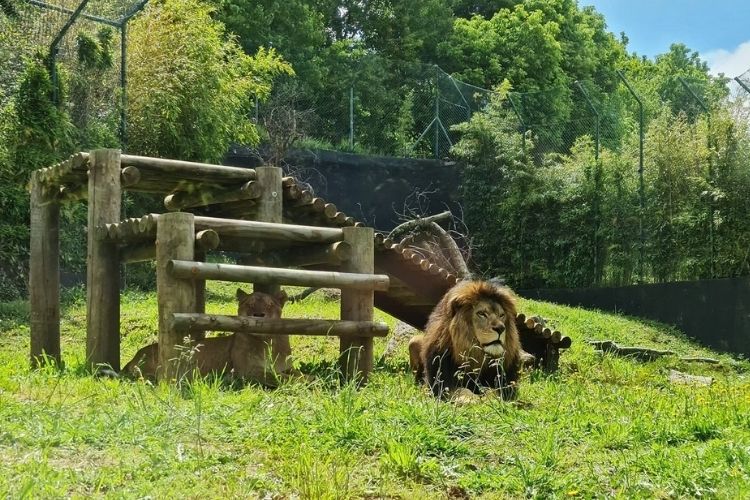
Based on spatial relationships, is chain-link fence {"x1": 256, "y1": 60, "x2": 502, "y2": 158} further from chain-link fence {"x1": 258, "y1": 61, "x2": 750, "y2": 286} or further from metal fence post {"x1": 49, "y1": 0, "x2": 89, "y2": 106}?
metal fence post {"x1": 49, "y1": 0, "x2": 89, "y2": 106}

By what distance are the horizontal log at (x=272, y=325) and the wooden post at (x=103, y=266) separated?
5.16 ft

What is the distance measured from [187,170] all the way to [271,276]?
166cm

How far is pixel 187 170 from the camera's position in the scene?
7.73m

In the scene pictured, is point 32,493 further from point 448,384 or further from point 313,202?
point 313,202

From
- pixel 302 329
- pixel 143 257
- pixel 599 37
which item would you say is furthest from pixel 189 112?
pixel 599 37

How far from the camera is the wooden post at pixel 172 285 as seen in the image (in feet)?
20.1

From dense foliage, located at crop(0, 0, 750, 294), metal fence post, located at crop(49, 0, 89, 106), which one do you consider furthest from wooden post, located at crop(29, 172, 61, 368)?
metal fence post, located at crop(49, 0, 89, 106)

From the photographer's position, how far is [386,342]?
399 inches

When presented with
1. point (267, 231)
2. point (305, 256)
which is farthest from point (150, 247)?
point (305, 256)

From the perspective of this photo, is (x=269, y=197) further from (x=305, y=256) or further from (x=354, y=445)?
(x=354, y=445)

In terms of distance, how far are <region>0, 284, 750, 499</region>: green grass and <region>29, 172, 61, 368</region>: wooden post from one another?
7.72ft

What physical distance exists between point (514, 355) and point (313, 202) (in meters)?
2.69

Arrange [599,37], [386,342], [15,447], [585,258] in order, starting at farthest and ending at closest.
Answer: [599,37]
[585,258]
[386,342]
[15,447]

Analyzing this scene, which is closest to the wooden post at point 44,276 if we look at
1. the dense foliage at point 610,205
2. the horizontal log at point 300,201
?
the horizontal log at point 300,201
